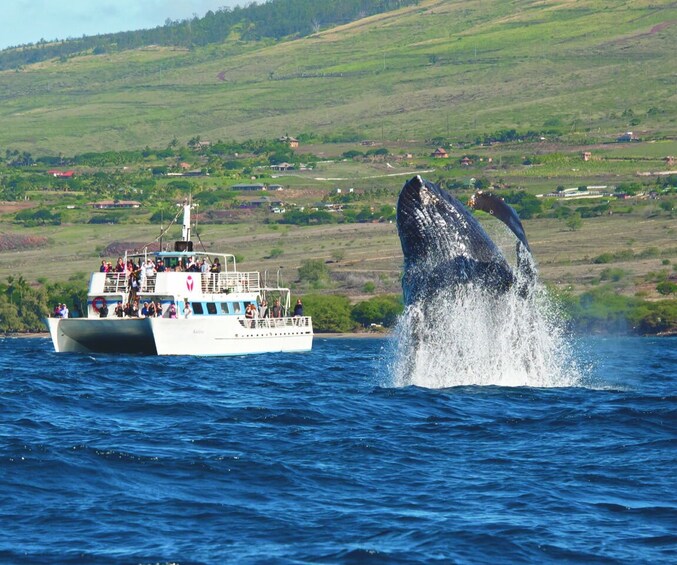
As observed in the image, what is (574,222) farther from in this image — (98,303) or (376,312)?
(98,303)

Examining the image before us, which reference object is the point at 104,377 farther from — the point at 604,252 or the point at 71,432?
the point at 604,252

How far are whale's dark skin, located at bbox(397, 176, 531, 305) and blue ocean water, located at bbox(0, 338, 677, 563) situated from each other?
2.38 metres

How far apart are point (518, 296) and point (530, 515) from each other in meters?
10.5

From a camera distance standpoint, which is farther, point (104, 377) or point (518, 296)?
point (104, 377)

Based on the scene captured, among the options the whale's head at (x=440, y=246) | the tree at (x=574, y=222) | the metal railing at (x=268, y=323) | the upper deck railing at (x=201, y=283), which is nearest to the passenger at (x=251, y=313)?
the metal railing at (x=268, y=323)

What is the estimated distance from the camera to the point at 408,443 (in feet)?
79.5

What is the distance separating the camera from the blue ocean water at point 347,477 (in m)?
17.3

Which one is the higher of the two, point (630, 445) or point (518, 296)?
point (518, 296)

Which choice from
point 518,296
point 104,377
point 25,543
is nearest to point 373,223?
point 104,377

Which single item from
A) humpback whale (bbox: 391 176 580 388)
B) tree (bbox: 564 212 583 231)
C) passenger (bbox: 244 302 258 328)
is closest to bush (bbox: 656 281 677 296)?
tree (bbox: 564 212 583 231)

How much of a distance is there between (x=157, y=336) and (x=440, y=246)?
34642 millimetres

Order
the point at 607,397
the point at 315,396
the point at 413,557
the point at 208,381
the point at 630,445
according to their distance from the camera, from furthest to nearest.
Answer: the point at 208,381 → the point at 315,396 → the point at 607,397 → the point at 630,445 → the point at 413,557

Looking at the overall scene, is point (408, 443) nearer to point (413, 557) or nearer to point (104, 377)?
point (413, 557)

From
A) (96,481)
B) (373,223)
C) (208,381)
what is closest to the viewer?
(96,481)
